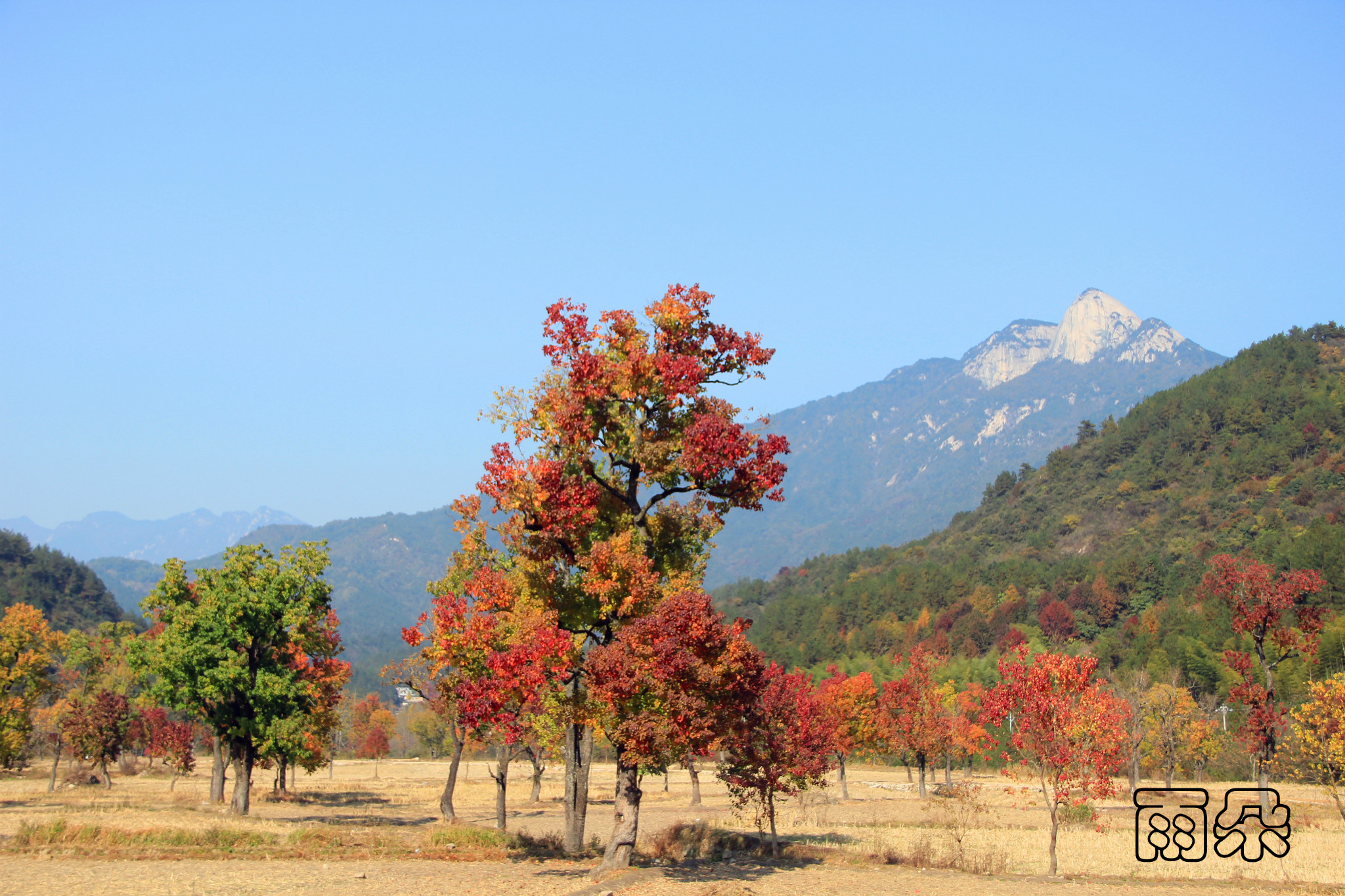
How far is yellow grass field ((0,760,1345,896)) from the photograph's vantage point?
19188 mm

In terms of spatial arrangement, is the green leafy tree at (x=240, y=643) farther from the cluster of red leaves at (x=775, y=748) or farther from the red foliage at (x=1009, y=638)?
the red foliage at (x=1009, y=638)

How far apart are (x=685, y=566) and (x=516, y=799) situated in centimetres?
4565

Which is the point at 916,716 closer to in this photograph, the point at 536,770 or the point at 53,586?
the point at 536,770

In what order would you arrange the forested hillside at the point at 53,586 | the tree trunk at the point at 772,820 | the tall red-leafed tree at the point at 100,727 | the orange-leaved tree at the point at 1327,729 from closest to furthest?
the tree trunk at the point at 772,820, the orange-leaved tree at the point at 1327,729, the tall red-leafed tree at the point at 100,727, the forested hillside at the point at 53,586

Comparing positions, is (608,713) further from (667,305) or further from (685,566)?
(667,305)

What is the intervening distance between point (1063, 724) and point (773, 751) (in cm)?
782

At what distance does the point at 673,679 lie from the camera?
1791 cm

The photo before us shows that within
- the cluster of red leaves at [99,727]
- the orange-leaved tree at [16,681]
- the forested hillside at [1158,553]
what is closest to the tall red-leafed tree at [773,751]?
the orange-leaved tree at [16,681]

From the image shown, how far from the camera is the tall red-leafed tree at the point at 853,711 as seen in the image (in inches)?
2362

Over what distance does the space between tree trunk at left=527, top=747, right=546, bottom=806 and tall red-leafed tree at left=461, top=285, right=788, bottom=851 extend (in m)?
15.7

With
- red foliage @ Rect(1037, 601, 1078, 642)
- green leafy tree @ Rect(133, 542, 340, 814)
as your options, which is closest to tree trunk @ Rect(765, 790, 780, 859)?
green leafy tree @ Rect(133, 542, 340, 814)

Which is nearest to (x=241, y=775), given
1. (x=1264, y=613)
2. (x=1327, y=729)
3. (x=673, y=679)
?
(x=673, y=679)

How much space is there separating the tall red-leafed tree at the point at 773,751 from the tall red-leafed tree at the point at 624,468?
4.24 metres

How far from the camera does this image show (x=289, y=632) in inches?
1480
